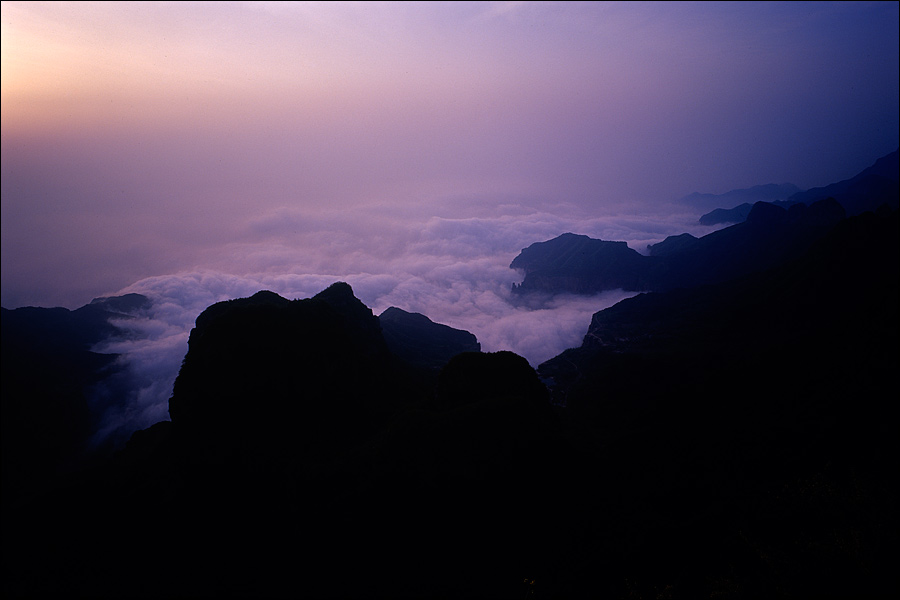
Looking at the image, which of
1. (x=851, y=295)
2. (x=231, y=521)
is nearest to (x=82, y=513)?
(x=231, y=521)

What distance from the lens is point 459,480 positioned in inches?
1041

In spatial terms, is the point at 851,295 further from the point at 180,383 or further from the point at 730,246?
the point at 180,383

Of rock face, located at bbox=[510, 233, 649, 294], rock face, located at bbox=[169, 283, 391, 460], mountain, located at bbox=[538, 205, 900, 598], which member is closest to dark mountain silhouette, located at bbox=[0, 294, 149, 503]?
rock face, located at bbox=[169, 283, 391, 460]

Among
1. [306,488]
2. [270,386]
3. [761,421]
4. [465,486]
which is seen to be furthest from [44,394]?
[761,421]

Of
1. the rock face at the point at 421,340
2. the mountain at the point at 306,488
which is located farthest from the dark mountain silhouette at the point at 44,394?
the rock face at the point at 421,340

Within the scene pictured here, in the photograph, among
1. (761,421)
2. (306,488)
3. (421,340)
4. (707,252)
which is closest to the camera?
(306,488)

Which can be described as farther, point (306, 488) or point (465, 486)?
point (306, 488)

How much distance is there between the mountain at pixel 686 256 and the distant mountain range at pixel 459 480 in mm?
70160

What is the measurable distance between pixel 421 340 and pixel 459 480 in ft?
207

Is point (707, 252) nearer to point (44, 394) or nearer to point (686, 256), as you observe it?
point (686, 256)

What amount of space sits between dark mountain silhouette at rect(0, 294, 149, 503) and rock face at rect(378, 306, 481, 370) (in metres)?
57.6

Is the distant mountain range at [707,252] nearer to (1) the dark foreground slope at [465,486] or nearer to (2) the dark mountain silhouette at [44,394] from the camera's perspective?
(1) the dark foreground slope at [465,486]

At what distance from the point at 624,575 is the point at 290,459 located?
94.2 feet

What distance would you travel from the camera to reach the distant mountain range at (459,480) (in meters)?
19.3
